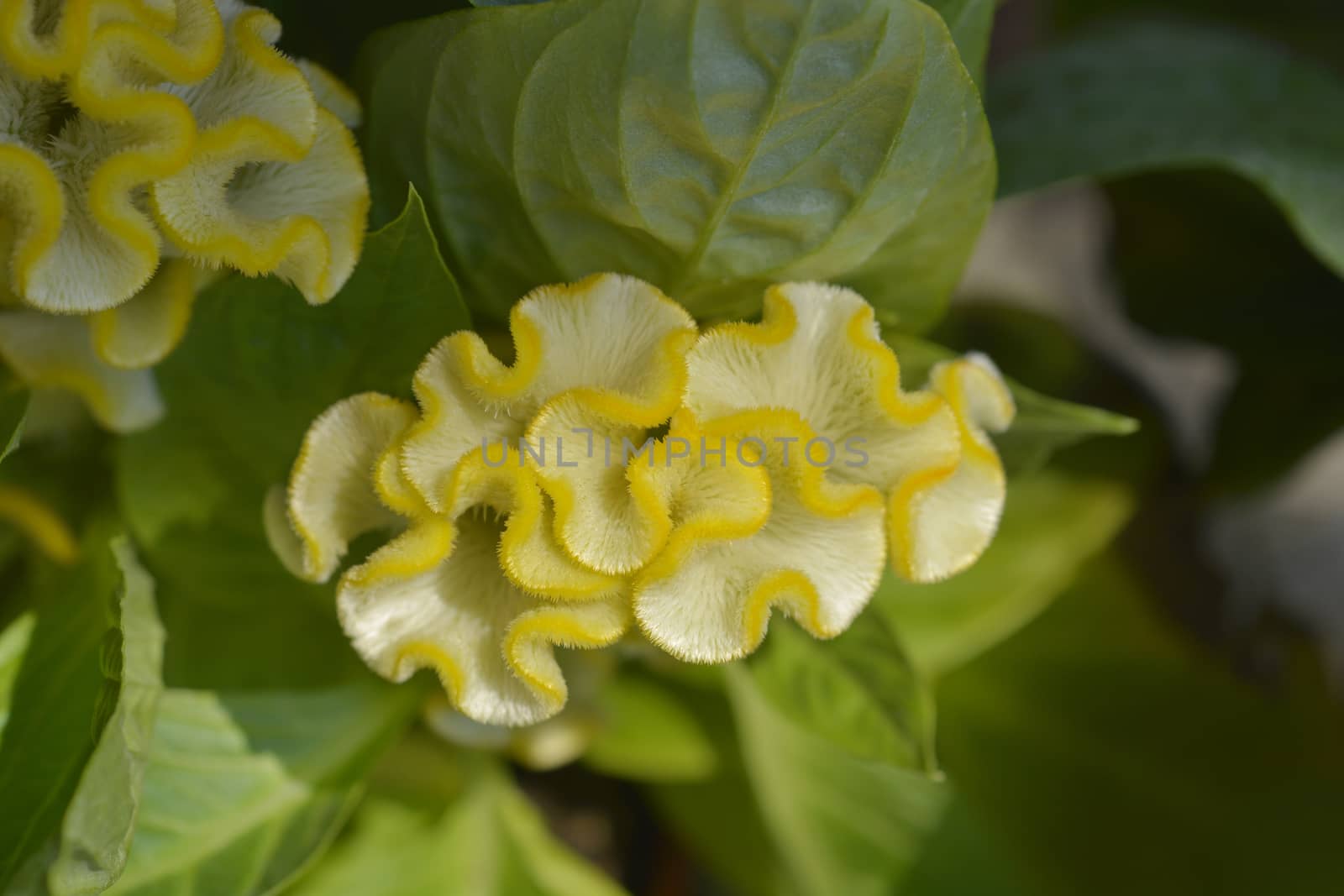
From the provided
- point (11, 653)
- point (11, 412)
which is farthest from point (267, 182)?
point (11, 653)

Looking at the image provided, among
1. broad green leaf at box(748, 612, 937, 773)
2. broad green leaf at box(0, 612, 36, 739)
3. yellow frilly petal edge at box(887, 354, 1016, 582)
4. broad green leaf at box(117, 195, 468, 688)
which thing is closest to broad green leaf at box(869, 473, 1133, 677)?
broad green leaf at box(748, 612, 937, 773)

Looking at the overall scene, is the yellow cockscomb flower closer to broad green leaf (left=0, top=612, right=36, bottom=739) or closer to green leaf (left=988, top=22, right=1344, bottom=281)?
broad green leaf (left=0, top=612, right=36, bottom=739)

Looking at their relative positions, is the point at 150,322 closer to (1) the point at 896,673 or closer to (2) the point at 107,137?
(2) the point at 107,137

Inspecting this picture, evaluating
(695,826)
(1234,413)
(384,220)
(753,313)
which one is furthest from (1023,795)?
(384,220)

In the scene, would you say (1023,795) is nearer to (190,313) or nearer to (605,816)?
(605,816)

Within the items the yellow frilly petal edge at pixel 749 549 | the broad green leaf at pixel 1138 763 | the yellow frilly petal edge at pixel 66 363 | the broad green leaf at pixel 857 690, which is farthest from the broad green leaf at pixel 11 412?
the broad green leaf at pixel 1138 763

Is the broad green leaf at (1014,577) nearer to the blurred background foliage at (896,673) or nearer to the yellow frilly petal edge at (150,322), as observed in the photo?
the blurred background foliage at (896,673)
